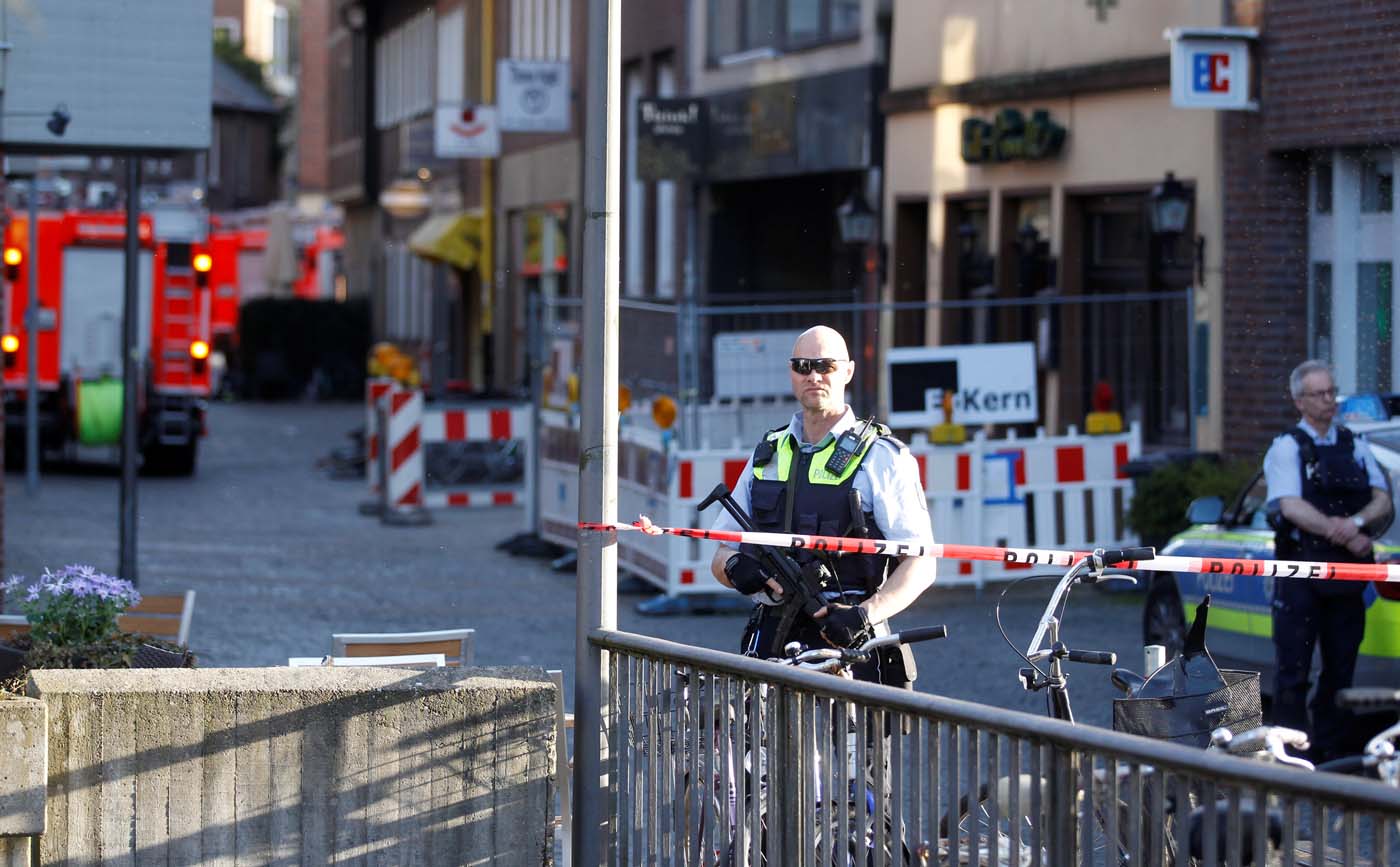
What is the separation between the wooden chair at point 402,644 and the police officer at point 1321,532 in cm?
327

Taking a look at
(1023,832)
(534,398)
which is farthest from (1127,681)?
(534,398)

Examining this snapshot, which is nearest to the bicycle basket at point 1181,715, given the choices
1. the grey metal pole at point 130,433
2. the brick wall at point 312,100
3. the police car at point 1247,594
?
the police car at point 1247,594

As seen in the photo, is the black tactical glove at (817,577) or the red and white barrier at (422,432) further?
the red and white barrier at (422,432)

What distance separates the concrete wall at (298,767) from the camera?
5547 mm

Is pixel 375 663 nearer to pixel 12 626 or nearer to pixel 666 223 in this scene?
pixel 12 626

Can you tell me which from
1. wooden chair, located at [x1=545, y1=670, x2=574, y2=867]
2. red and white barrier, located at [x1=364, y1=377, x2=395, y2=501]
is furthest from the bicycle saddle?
red and white barrier, located at [x1=364, y1=377, x2=395, y2=501]

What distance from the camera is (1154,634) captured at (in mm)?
11000

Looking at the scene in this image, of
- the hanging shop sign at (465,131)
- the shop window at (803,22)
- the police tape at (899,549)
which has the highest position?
the shop window at (803,22)

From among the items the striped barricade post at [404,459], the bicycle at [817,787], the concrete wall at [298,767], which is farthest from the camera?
the striped barricade post at [404,459]

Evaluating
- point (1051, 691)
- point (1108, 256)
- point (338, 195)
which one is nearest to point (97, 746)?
point (1051, 691)

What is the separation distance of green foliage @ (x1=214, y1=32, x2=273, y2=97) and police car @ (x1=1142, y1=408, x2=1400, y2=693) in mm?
60756

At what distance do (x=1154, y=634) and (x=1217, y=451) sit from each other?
4394 millimetres

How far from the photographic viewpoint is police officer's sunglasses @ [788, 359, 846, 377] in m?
6.25

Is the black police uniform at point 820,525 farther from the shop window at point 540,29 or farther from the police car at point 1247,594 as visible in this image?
the shop window at point 540,29
